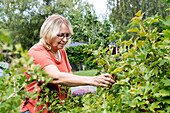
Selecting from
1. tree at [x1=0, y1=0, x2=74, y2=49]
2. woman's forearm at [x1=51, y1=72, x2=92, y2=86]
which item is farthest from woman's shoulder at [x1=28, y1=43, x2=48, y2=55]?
tree at [x1=0, y1=0, x2=74, y2=49]

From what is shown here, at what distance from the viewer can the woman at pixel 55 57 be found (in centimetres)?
136

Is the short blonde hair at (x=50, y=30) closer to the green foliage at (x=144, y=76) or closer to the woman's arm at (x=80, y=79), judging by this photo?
the woman's arm at (x=80, y=79)

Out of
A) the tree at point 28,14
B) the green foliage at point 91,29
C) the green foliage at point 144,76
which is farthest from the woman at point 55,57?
the tree at point 28,14

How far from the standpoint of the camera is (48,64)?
152cm

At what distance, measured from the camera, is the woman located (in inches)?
53.5

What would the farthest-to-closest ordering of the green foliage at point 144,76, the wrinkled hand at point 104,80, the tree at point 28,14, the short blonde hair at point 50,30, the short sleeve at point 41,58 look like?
the tree at point 28,14 → the short blonde hair at point 50,30 → the short sleeve at point 41,58 → the wrinkled hand at point 104,80 → the green foliage at point 144,76

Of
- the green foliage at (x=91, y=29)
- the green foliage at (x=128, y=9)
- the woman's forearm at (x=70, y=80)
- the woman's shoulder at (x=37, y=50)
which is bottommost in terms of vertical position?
the woman's forearm at (x=70, y=80)

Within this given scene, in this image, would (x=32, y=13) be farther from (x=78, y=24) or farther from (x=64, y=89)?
(x=64, y=89)

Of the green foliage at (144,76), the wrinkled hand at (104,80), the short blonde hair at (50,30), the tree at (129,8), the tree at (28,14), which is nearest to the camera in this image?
the green foliage at (144,76)

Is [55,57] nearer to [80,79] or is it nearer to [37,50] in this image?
[37,50]

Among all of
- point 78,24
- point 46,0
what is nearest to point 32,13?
point 46,0

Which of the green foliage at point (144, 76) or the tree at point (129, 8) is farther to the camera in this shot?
the tree at point (129, 8)

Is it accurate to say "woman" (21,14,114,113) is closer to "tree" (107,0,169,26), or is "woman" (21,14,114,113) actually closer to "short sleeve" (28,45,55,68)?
"short sleeve" (28,45,55,68)

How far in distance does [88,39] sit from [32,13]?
735 inches
